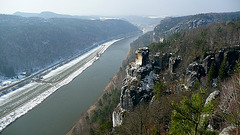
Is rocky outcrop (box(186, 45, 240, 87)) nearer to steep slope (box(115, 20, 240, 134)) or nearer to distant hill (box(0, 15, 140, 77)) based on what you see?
steep slope (box(115, 20, 240, 134))

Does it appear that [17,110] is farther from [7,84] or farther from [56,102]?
[7,84]

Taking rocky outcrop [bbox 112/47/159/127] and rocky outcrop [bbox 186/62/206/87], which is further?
rocky outcrop [bbox 112/47/159/127]

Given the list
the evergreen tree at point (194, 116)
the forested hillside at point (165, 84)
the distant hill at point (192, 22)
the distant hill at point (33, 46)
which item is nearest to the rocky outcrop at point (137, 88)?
the forested hillside at point (165, 84)

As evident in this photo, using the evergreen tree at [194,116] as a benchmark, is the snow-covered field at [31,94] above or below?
below

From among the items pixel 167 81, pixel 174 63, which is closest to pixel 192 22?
pixel 174 63

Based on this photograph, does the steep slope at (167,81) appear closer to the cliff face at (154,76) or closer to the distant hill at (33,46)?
the cliff face at (154,76)

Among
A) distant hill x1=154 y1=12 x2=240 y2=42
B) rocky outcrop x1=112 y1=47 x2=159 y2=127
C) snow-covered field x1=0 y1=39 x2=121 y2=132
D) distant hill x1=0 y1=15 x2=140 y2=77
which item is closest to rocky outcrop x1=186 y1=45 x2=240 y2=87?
rocky outcrop x1=112 y1=47 x2=159 y2=127
